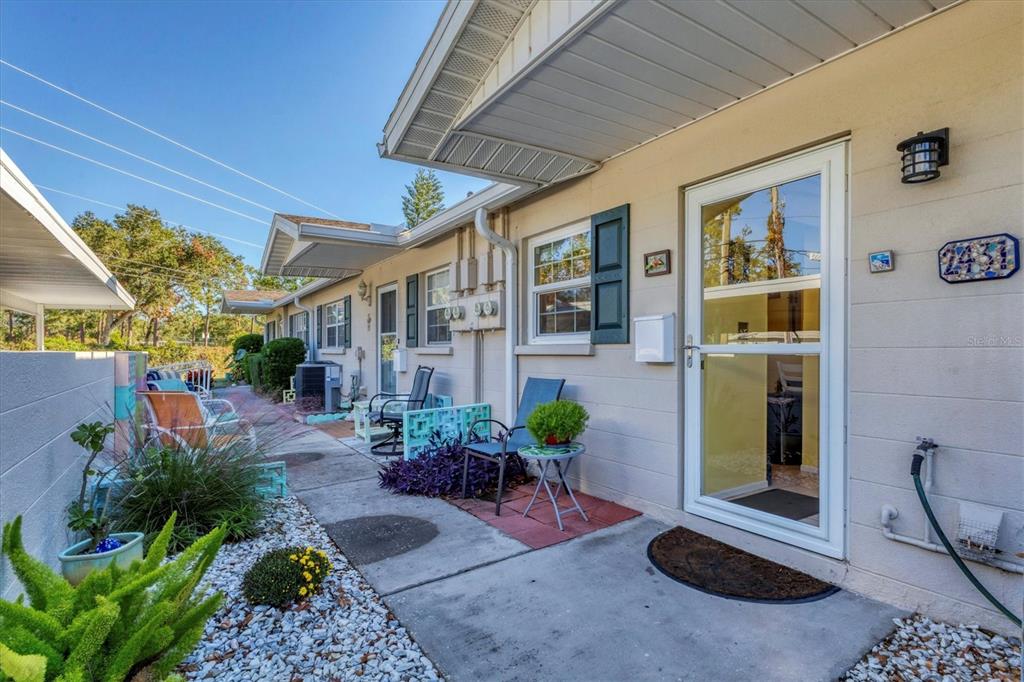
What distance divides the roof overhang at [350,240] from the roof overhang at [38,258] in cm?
227

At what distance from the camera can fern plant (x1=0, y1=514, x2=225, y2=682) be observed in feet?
4.28

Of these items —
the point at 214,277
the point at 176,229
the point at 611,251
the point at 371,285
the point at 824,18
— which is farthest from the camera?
the point at 214,277

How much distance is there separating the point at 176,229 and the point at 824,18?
28.2m

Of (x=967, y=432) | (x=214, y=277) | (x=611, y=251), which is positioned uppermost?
(x=214, y=277)

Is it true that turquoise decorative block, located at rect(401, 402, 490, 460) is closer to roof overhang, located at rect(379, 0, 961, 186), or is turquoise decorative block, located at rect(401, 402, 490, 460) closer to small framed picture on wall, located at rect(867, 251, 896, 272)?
roof overhang, located at rect(379, 0, 961, 186)

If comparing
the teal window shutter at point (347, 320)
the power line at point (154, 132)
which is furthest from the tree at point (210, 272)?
the teal window shutter at point (347, 320)

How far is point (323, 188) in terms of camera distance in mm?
30969

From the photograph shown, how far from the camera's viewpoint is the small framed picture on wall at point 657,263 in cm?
360

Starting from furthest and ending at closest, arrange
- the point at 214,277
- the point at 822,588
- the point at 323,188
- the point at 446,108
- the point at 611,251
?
the point at 323,188
the point at 214,277
the point at 611,251
the point at 446,108
the point at 822,588

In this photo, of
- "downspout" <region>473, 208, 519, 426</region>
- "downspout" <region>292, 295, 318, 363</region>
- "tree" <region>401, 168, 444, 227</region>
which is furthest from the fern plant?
"tree" <region>401, 168, 444, 227</region>

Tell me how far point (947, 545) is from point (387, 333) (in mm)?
7750

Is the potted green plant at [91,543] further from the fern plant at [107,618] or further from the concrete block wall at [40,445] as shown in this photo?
the fern plant at [107,618]

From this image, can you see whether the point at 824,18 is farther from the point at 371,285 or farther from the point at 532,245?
the point at 371,285

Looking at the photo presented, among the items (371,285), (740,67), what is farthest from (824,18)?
(371,285)
